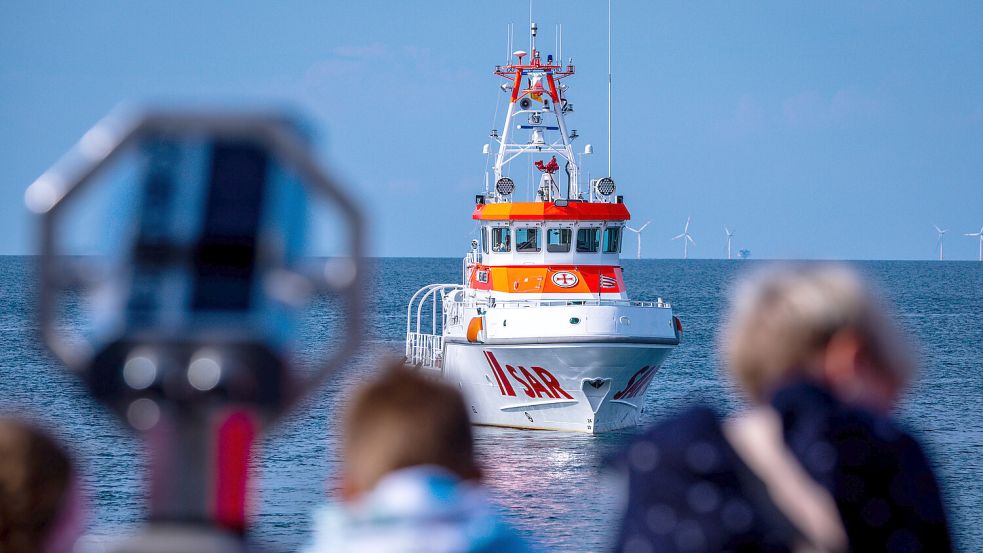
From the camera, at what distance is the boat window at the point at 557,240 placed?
98.8 ft

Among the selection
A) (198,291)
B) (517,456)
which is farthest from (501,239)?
(198,291)

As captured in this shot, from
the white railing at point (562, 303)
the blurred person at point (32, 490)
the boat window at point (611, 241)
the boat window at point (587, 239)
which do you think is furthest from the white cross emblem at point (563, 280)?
the blurred person at point (32, 490)

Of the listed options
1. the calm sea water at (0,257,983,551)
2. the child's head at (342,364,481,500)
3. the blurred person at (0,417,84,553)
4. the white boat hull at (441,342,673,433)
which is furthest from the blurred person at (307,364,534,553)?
the white boat hull at (441,342,673,433)

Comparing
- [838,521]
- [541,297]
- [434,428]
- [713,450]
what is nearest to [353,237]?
[434,428]

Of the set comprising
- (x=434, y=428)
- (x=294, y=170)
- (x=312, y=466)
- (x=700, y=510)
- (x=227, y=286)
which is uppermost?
(x=294, y=170)

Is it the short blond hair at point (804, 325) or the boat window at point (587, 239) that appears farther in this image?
the boat window at point (587, 239)

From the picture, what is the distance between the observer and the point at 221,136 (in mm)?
1670

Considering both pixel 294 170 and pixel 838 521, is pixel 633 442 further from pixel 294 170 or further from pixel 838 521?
pixel 294 170

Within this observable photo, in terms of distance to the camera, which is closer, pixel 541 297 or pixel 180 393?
pixel 180 393

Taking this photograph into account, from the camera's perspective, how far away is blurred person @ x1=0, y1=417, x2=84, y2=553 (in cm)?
217

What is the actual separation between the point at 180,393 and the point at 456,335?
→ 93.9 ft

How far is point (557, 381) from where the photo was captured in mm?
29016

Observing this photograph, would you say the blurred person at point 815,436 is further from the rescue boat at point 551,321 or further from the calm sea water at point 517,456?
the rescue boat at point 551,321

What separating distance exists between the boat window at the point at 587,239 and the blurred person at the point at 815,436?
27833 mm
